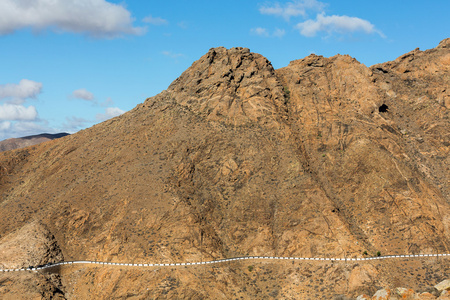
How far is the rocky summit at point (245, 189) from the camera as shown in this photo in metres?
44.2

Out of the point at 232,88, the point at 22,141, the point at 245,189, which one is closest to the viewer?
the point at 245,189

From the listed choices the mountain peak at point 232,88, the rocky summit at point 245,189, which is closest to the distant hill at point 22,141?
the rocky summit at point 245,189

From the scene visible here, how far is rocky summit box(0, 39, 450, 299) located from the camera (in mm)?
44219

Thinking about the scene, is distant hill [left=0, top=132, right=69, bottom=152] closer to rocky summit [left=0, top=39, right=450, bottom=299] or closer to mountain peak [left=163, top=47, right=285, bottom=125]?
rocky summit [left=0, top=39, right=450, bottom=299]

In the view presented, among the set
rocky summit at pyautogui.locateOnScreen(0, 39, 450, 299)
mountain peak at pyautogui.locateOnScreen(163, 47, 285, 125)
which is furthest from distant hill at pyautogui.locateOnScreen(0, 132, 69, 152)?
mountain peak at pyautogui.locateOnScreen(163, 47, 285, 125)

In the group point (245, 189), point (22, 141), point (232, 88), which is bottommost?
point (245, 189)

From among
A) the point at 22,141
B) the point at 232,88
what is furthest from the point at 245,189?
the point at 22,141

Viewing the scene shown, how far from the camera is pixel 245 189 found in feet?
→ 178

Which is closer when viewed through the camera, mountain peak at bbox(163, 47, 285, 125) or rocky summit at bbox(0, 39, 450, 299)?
rocky summit at bbox(0, 39, 450, 299)

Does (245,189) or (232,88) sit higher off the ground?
(232,88)

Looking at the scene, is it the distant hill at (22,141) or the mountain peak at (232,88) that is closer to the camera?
the mountain peak at (232,88)

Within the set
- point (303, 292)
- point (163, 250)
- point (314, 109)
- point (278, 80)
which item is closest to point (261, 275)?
point (303, 292)

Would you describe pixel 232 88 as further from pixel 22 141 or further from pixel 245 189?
pixel 22 141

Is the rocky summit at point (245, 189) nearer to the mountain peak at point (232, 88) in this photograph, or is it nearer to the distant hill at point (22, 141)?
the mountain peak at point (232, 88)
